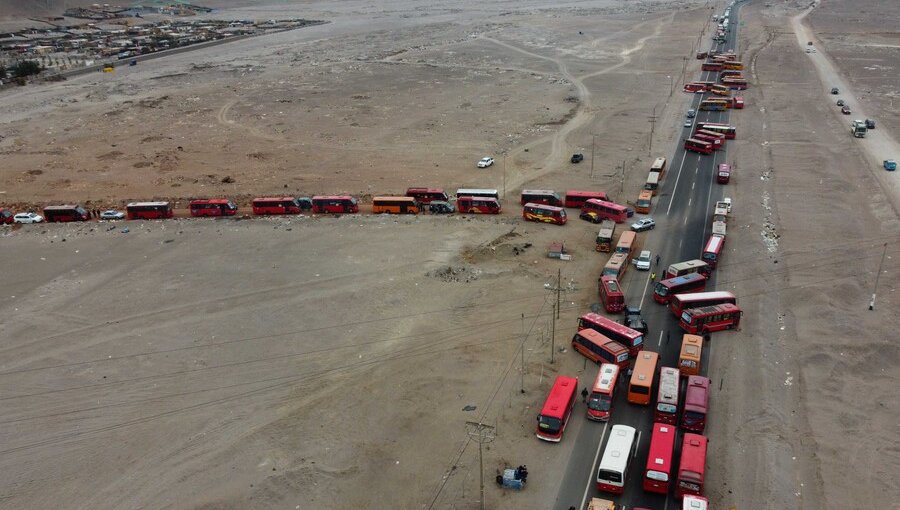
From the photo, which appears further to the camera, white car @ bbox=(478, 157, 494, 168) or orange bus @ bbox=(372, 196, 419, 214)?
white car @ bbox=(478, 157, 494, 168)

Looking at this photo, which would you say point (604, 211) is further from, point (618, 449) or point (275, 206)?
point (275, 206)

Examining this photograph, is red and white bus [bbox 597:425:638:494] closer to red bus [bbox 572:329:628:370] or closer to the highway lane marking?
the highway lane marking

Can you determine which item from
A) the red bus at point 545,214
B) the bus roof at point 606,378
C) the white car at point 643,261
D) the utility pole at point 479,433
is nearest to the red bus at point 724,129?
the red bus at point 545,214

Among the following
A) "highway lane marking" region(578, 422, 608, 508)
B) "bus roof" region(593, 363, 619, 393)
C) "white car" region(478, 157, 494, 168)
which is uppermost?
"white car" region(478, 157, 494, 168)

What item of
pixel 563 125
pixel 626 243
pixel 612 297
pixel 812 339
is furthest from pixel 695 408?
pixel 563 125

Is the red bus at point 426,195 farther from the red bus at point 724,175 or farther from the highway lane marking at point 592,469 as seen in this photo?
the highway lane marking at point 592,469

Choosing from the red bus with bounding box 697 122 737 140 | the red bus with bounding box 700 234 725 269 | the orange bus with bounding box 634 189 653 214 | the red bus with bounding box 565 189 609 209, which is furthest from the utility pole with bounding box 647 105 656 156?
the red bus with bounding box 700 234 725 269

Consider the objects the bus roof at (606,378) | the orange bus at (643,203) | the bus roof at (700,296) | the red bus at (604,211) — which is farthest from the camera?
the orange bus at (643,203)
